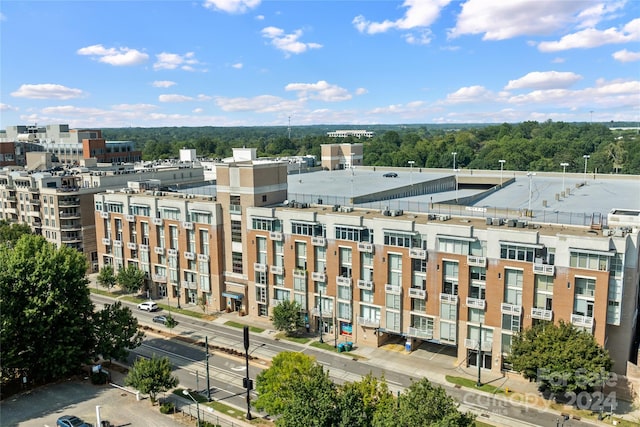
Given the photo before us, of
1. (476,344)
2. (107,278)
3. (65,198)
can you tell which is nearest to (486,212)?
(476,344)

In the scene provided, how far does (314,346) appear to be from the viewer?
74312mm

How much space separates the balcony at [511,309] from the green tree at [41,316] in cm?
4951

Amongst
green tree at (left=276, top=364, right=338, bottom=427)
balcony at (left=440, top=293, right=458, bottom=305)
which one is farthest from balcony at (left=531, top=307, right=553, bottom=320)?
green tree at (left=276, top=364, right=338, bottom=427)

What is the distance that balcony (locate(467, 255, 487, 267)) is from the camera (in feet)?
211

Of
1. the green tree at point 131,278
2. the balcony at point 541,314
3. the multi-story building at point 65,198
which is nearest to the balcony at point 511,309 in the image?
the balcony at point 541,314

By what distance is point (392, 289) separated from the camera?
233 ft

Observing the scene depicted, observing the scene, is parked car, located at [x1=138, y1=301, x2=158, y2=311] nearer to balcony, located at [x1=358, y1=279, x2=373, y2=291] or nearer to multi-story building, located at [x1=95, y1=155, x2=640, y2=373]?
multi-story building, located at [x1=95, y1=155, x2=640, y2=373]

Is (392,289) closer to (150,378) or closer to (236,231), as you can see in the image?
(236,231)

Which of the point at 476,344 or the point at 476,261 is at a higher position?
the point at 476,261

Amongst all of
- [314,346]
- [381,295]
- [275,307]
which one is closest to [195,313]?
[275,307]

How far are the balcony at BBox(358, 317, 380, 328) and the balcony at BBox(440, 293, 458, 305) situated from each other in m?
10.1

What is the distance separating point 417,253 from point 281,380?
2659cm

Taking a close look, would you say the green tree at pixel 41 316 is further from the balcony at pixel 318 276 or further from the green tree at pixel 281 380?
the balcony at pixel 318 276

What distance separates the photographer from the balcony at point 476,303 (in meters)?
64.6
